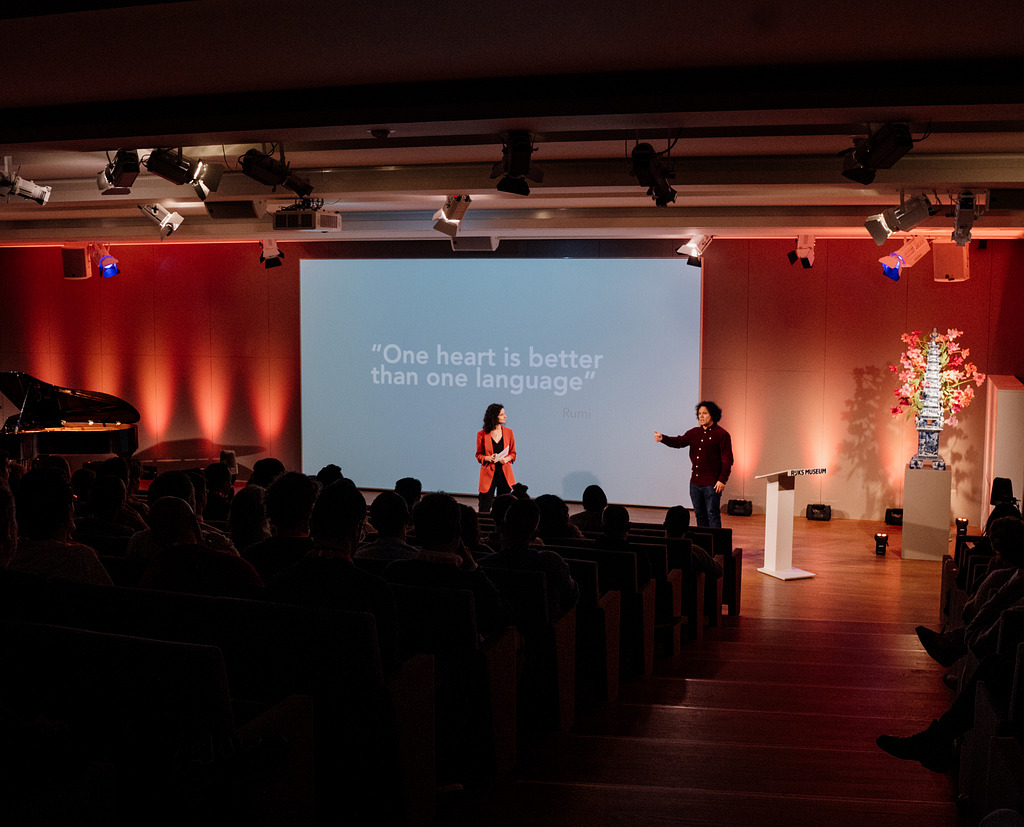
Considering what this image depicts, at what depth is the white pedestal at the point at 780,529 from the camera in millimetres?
7398

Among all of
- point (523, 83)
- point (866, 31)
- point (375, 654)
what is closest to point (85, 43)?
point (523, 83)

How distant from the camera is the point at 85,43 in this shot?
3479 mm

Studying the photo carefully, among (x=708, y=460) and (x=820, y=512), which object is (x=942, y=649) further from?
(x=820, y=512)

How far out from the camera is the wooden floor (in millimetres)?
2807

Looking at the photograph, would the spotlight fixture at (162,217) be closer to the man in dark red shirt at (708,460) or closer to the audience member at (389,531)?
the man in dark red shirt at (708,460)

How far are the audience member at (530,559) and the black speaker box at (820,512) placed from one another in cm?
671

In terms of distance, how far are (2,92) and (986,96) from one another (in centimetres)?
461

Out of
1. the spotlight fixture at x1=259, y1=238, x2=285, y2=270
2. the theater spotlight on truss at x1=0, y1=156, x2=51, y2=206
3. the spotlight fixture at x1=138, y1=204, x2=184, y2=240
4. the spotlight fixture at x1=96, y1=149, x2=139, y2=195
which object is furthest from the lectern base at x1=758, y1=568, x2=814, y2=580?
the theater spotlight on truss at x1=0, y1=156, x2=51, y2=206

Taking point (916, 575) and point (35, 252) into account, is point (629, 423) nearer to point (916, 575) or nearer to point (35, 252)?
point (916, 575)

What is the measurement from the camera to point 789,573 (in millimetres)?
7547

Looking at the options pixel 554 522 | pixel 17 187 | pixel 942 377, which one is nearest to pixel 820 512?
pixel 942 377

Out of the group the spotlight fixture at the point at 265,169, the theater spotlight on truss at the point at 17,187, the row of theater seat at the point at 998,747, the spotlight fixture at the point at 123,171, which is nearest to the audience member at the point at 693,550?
the row of theater seat at the point at 998,747

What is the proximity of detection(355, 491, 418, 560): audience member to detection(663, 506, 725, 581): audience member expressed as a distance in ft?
8.37

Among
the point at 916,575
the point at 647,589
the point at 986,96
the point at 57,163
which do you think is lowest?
the point at 916,575
